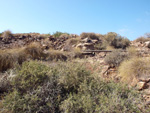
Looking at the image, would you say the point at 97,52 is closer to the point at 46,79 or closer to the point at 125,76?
the point at 125,76

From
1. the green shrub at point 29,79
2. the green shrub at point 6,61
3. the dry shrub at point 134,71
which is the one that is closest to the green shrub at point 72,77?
the green shrub at point 29,79

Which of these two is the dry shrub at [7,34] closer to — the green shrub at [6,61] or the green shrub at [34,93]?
the green shrub at [6,61]

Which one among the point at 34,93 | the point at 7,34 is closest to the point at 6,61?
the point at 34,93

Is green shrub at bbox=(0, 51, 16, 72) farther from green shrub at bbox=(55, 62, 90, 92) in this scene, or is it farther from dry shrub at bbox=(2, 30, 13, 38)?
dry shrub at bbox=(2, 30, 13, 38)

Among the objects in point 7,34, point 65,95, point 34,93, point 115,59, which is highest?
point 7,34

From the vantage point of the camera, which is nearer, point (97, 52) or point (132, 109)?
point (132, 109)

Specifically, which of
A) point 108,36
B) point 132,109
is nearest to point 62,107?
point 132,109

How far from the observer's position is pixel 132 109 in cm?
221

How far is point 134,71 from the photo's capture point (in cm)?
418

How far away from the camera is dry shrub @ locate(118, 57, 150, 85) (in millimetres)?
3926

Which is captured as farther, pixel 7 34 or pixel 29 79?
pixel 7 34

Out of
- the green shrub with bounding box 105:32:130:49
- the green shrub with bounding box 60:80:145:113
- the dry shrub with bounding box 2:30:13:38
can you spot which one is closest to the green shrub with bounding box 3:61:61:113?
the green shrub with bounding box 60:80:145:113

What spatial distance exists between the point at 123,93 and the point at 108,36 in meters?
9.67

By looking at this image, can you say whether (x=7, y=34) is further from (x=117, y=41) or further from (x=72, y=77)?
(x=117, y=41)
